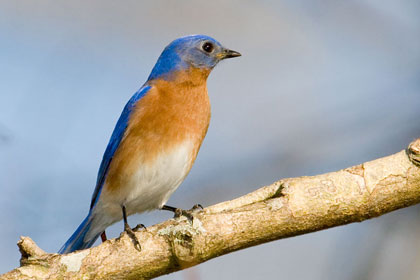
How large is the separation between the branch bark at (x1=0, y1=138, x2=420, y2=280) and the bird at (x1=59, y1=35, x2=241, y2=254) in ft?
2.90

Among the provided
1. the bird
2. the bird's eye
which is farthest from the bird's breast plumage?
the bird's eye

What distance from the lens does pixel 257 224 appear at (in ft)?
10.5

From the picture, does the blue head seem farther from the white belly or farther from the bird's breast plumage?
the white belly

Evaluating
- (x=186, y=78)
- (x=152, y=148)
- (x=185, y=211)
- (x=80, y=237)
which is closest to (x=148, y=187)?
(x=152, y=148)

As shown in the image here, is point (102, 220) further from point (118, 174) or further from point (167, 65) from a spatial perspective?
point (167, 65)

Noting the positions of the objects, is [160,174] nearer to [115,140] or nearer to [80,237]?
[115,140]

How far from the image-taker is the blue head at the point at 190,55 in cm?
519

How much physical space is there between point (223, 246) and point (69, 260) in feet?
3.03

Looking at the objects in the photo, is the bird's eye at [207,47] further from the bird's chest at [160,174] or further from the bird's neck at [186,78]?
the bird's chest at [160,174]

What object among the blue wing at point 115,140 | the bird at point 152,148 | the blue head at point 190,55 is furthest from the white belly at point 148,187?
the blue head at point 190,55

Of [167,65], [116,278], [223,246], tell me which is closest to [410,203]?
[223,246]

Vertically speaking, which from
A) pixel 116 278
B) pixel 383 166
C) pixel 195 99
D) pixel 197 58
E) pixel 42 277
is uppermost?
pixel 197 58

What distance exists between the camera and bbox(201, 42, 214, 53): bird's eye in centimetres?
547

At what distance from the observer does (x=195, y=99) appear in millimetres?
4836
